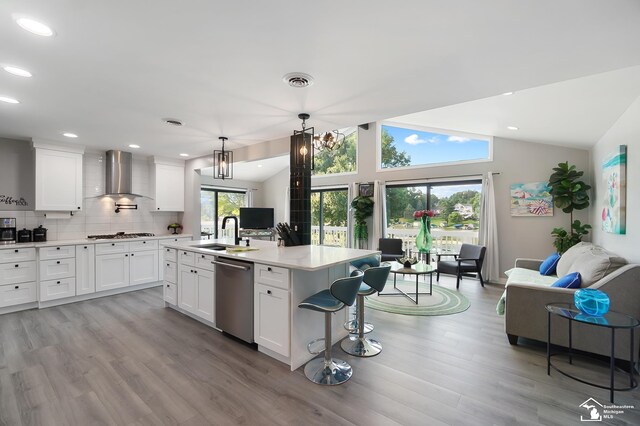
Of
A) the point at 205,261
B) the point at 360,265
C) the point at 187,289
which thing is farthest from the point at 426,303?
the point at 187,289

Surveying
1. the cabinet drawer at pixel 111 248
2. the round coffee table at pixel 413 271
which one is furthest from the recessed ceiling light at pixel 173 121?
the round coffee table at pixel 413 271

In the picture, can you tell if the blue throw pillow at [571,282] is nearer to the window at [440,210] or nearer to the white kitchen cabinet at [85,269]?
the window at [440,210]

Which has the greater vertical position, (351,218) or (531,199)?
(531,199)

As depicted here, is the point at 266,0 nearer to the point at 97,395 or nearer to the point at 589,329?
the point at 97,395

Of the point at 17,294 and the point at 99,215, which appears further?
the point at 99,215

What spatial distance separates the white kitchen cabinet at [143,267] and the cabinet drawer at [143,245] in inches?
2.4

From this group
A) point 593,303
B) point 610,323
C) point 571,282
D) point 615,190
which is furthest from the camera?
point 615,190

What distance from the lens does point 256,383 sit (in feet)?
7.34

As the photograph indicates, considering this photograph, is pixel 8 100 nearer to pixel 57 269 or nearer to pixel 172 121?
pixel 172 121

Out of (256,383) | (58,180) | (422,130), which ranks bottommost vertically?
(256,383)

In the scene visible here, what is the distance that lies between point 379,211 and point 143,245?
490 cm

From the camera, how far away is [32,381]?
2.27m

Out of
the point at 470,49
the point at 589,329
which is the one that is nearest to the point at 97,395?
the point at 470,49

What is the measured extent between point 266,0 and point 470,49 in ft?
4.46
